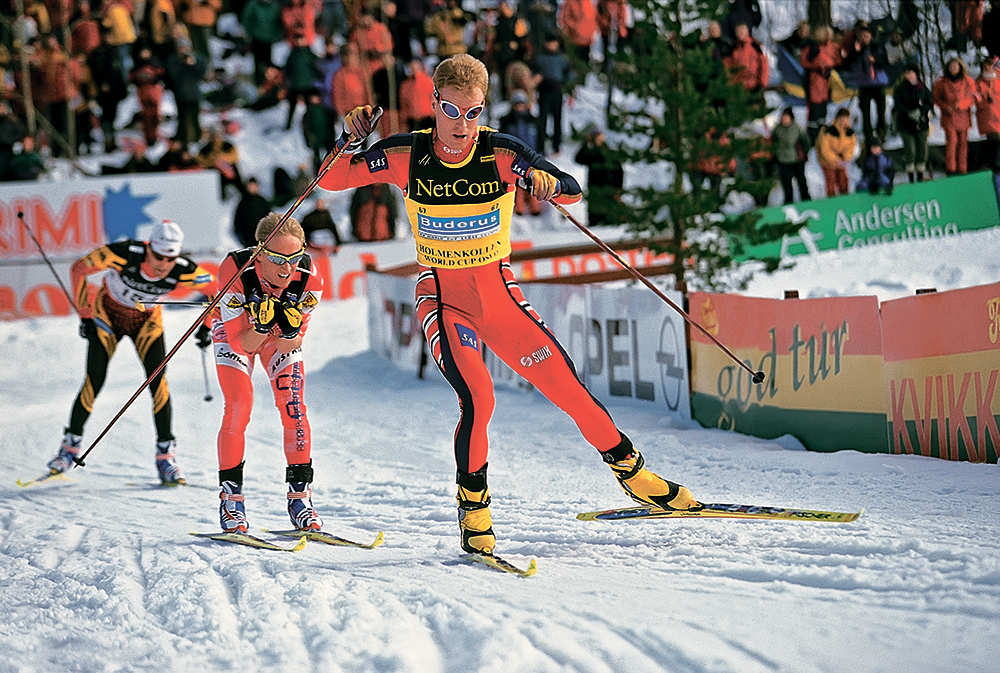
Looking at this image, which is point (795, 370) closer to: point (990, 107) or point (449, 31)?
point (990, 107)

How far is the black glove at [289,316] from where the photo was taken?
5.94m

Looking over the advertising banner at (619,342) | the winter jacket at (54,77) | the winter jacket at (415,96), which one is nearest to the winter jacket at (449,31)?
the winter jacket at (415,96)

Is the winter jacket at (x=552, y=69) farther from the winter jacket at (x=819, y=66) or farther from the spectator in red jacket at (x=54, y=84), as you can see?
the spectator in red jacket at (x=54, y=84)

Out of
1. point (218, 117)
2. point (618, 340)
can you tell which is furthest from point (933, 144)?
point (218, 117)

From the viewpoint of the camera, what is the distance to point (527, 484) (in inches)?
292

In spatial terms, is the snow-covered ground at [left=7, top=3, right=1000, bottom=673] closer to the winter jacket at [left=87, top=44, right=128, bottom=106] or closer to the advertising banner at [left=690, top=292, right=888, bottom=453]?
the advertising banner at [left=690, top=292, right=888, bottom=453]

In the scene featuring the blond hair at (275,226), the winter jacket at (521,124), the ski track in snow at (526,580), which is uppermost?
the winter jacket at (521,124)

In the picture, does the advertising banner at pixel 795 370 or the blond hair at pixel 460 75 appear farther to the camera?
the advertising banner at pixel 795 370

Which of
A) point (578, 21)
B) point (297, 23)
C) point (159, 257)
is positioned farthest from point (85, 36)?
point (159, 257)

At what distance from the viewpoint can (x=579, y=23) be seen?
17.3 metres

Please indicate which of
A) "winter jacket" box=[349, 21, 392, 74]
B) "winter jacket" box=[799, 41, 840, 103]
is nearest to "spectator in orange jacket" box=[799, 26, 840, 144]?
"winter jacket" box=[799, 41, 840, 103]

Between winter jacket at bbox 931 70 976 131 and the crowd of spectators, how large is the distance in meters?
0.02

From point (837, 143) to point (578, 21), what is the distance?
453 centimetres

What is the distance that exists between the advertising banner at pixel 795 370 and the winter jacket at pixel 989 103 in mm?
7058
